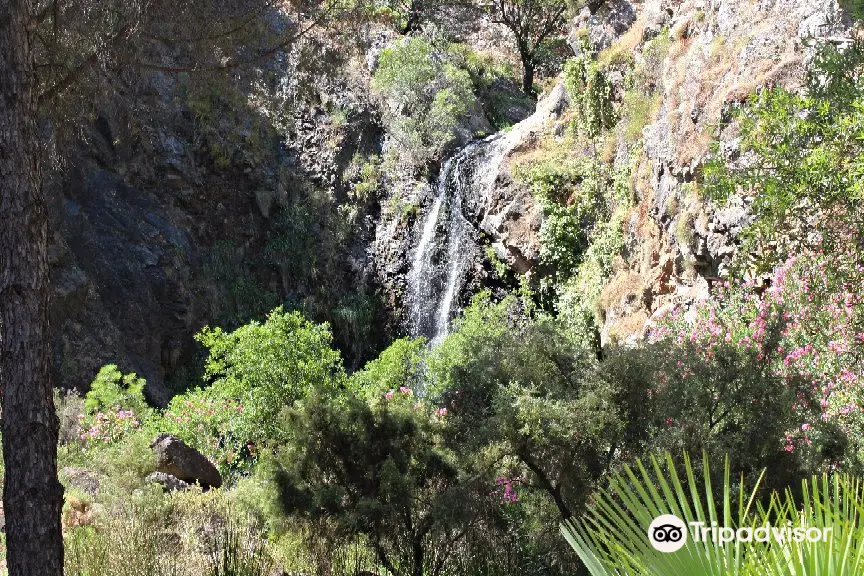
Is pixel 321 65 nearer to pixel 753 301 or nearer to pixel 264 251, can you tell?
pixel 753 301

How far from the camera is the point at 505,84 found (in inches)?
859

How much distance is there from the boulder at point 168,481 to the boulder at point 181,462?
0.84ft

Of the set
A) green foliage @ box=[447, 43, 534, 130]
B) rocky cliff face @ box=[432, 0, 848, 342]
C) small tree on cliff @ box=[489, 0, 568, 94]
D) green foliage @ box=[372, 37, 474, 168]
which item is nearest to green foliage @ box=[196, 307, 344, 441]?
rocky cliff face @ box=[432, 0, 848, 342]

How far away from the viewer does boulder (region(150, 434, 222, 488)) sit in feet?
27.7

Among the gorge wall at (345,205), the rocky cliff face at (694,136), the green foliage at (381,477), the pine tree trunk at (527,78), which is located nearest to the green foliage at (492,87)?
the gorge wall at (345,205)

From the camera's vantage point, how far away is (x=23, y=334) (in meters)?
4.60

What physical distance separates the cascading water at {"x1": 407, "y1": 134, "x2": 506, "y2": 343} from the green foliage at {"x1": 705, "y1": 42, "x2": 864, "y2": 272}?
9.28 meters

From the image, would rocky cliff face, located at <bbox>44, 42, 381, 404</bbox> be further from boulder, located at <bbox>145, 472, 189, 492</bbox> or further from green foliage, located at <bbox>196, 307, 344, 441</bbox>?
boulder, located at <bbox>145, 472, 189, 492</bbox>

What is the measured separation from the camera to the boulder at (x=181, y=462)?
8438 millimetres

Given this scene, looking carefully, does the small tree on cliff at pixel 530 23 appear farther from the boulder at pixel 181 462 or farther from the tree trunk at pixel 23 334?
the tree trunk at pixel 23 334

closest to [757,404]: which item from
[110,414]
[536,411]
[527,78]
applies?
[536,411]

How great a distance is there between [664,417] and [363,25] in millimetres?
4468

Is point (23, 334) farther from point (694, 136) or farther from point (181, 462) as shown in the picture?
point (694, 136)

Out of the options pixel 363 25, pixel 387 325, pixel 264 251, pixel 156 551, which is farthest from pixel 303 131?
pixel 156 551
